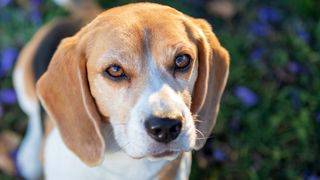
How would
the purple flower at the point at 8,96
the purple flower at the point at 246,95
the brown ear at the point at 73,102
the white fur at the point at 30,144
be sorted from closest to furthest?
the brown ear at the point at 73,102
the white fur at the point at 30,144
the purple flower at the point at 246,95
the purple flower at the point at 8,96

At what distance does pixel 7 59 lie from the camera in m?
5.04

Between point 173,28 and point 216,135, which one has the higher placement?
point 173,28

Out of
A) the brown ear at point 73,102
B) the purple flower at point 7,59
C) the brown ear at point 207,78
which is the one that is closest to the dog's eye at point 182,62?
the brown ear at point 207,78

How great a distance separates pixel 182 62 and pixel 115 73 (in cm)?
29

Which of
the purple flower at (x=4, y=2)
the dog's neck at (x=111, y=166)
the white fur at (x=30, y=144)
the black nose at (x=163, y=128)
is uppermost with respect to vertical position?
the black nose at (x=163, y=128)

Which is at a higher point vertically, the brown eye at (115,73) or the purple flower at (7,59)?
the brown eye at (115,73)

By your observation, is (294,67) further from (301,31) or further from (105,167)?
(105,167)

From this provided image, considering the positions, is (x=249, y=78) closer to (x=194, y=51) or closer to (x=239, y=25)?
(x=239, y=25)

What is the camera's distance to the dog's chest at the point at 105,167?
3.45 meters

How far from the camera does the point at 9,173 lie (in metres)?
4.52

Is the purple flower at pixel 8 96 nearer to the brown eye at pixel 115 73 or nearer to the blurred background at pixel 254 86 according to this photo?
the blurred background at pixel 254 86

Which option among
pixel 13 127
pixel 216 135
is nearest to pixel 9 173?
pixel 13 127

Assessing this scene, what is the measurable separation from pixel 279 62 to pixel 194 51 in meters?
2.00

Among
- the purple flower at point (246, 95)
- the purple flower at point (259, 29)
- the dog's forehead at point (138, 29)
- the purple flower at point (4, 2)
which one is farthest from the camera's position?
the purple flower at point (4, 2)
